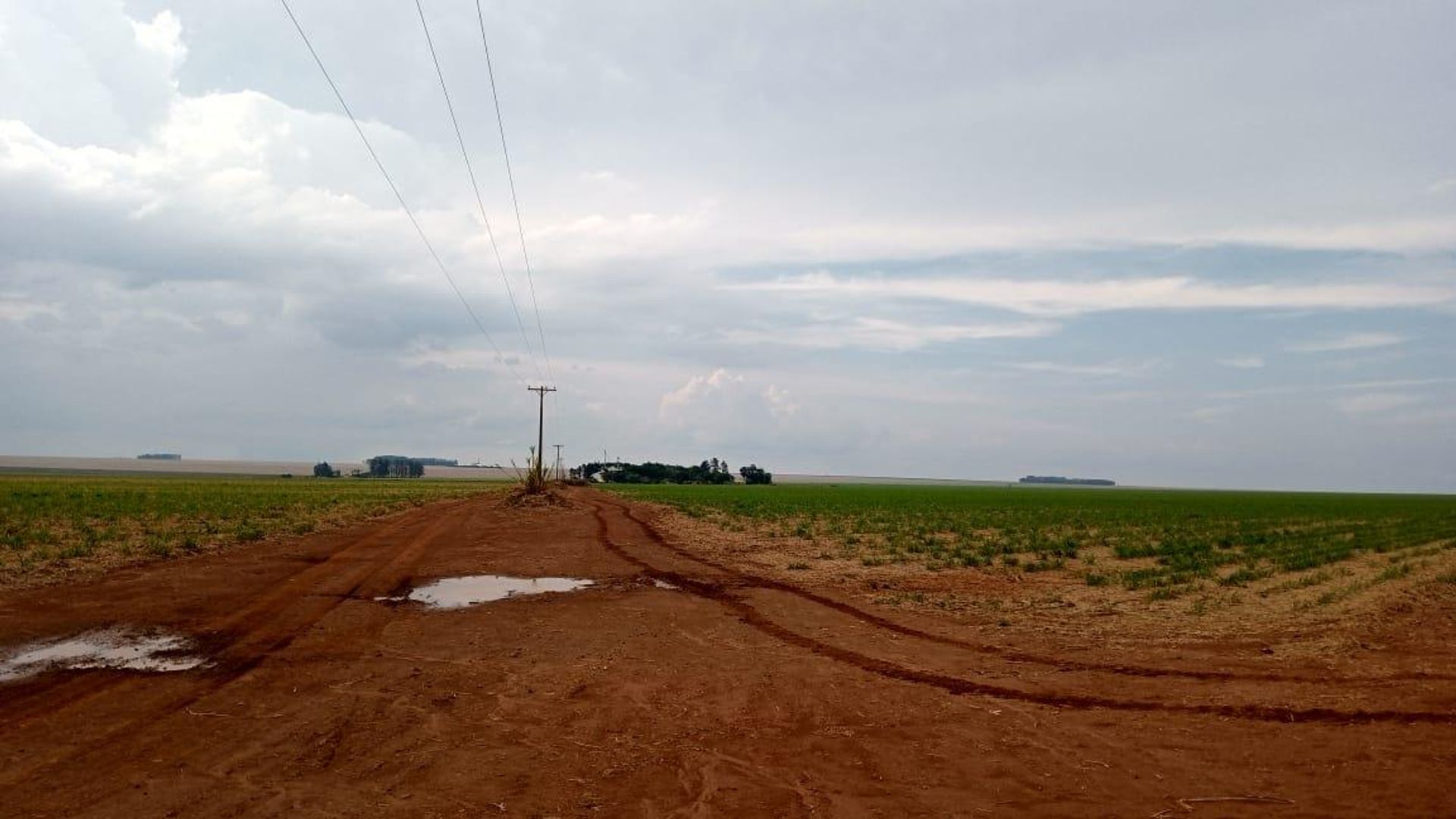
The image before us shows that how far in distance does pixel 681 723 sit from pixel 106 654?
6882 millimetres

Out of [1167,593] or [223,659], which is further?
[1167,593]

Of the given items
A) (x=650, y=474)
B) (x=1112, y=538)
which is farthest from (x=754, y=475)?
(x=1112, y=538)

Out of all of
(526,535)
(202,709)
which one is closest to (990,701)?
(202,709)

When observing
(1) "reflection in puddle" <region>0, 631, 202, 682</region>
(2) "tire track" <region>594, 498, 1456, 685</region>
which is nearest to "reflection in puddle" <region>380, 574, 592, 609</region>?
(1) "reflection in puddle" <region>0, 631, 202, 682</region>

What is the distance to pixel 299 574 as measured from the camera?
15.8m

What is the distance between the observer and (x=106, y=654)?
30.2ft

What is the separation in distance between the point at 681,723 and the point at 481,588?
894 cm

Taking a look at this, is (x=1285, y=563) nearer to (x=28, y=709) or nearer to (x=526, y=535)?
(x=526, y=535)

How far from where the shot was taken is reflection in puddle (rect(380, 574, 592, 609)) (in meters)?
13.6

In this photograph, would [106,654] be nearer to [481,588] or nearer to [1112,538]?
[481,588]

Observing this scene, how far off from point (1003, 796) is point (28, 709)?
8.13 meters

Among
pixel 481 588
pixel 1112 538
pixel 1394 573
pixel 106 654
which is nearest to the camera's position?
pixel 106 654

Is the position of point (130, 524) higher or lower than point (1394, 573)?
lower

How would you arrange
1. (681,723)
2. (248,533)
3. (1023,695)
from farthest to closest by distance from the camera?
(248,533)
(1023,695)
(681,723)
